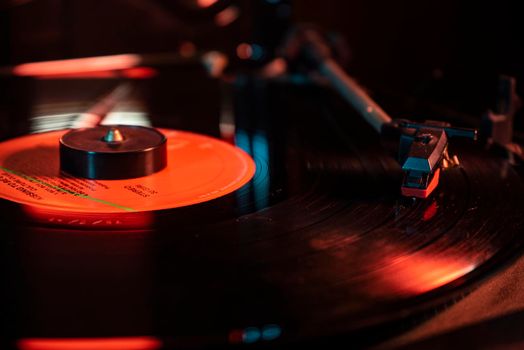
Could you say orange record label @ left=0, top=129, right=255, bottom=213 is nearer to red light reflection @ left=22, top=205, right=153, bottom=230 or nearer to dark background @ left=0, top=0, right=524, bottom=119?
red light reflection @ left=22, top=205, right=153, bottom=230

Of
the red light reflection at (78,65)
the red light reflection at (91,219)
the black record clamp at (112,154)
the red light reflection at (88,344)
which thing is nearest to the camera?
the red light reflection at (88,344)

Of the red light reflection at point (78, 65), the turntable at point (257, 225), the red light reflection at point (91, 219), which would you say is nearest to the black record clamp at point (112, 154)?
the turntable at point (257, 225)

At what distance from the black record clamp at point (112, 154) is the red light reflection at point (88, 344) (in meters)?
0.36

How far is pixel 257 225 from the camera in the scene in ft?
2.03

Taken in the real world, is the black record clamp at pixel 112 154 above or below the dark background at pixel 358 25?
below

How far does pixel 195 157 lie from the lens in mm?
867

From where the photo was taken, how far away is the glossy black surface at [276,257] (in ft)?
1.46

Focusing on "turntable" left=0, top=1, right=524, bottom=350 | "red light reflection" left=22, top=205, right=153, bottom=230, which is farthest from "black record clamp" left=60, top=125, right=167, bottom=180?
"red light reflection" left=22, top=205, right=153, bottom=230

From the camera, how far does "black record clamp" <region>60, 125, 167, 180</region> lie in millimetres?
756

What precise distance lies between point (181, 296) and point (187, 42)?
1.05 m

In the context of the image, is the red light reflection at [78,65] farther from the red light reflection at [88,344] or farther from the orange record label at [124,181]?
the red light reflection at [88,344]

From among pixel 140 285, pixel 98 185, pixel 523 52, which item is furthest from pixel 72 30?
pixel 140 285

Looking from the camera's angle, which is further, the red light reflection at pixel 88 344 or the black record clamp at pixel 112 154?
the black record clamp at pixel 112 154

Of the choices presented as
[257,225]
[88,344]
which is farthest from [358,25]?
[88,344]
